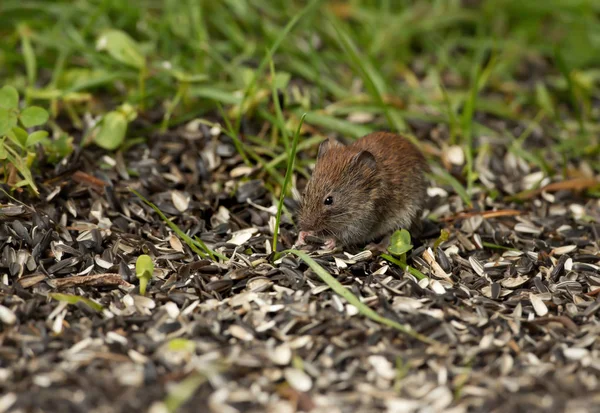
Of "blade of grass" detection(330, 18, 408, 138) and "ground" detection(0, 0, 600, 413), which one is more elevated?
"blade of grass" detection(330, 18, 408, 138)

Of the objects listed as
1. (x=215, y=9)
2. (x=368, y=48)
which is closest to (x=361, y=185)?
(x=368, y=48)

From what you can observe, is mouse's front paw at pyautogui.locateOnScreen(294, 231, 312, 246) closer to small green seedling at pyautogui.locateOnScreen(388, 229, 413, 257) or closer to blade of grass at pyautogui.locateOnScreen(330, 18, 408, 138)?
small green seedling at pyautogui.locateOnScreen(388, 229, 413, 257)

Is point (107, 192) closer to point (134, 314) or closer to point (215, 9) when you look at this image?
point (134, 314)

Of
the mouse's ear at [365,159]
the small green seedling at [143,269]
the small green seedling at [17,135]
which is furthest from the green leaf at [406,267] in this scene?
the small green seedling at [17,135]

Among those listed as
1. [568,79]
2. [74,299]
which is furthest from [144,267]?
[568,79]

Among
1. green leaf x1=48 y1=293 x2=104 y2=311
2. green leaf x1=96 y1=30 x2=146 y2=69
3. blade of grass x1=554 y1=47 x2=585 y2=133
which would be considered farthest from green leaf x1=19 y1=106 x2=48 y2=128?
blade of grass x1=554 y1=47 x2=585 y2=133

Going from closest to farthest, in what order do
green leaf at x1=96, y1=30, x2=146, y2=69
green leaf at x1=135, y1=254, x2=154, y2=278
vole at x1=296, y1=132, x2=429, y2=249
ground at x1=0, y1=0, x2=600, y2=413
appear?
ground at x1=0, y1=0, x2=600, y2=413 → green leaf at x1=135, y1=254, x2=154, y2=278 → vole at x1=296, y1=132, x2=429, y2=249 → green leaf at x1=96, y1=30, x2=146, y2=69
